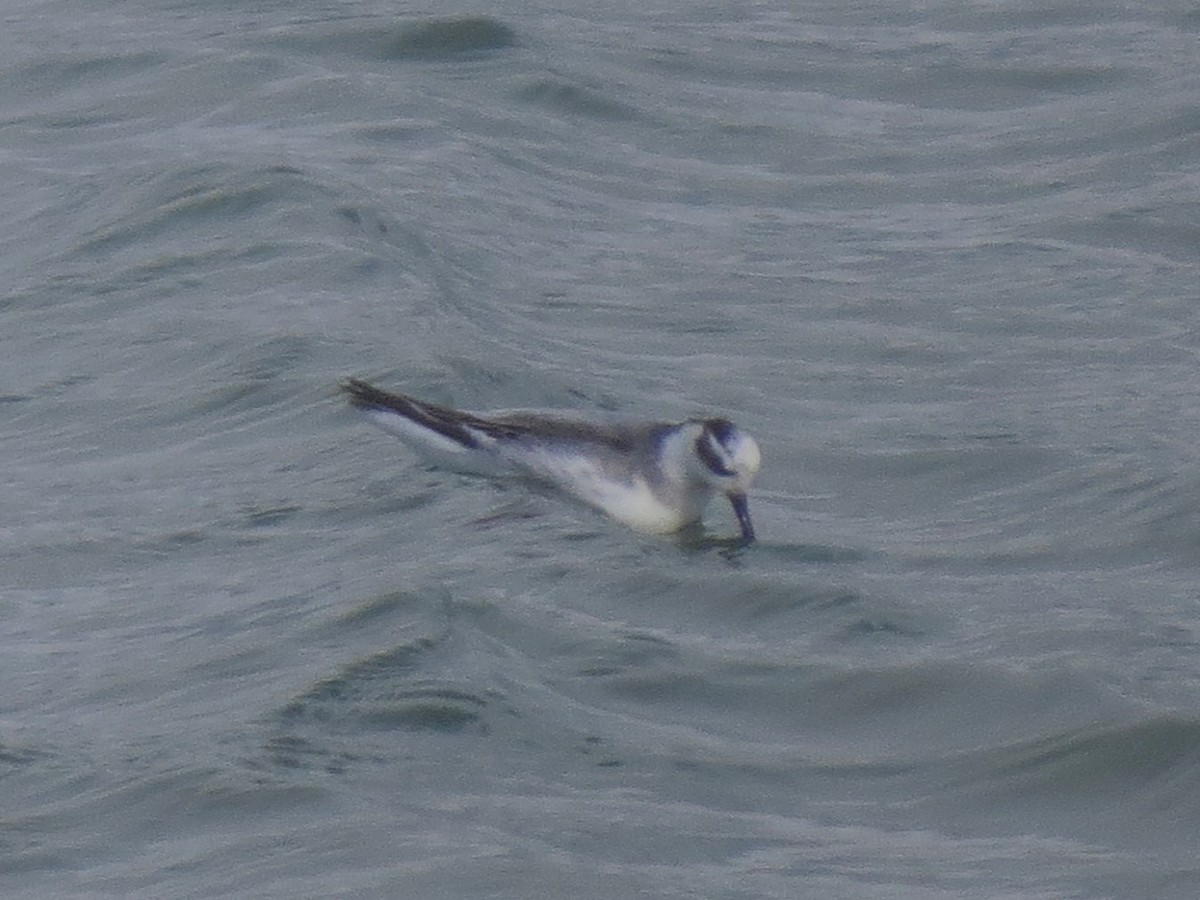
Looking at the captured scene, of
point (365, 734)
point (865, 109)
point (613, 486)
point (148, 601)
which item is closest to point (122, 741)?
point (365, 734)

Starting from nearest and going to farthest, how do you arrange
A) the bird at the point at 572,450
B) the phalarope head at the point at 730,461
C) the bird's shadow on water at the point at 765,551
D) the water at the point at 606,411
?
1. the water at the point at 606,411
2. the bird's shadow on water at the point at 765,551
3. the phalarope head at the point at 730,461
4. the bird at the point at 572,450

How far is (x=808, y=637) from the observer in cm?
1012

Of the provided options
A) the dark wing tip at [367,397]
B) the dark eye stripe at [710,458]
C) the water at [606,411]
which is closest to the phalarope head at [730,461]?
the dark eye stripe at [710,458]

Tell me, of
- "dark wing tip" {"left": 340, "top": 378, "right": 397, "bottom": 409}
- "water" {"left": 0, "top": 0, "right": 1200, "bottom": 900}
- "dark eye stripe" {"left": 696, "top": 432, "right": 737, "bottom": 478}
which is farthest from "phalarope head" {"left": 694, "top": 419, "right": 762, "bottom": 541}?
"dark wing tip" {"left": 340, "top": 378, "right": 397, "bottom": 409}

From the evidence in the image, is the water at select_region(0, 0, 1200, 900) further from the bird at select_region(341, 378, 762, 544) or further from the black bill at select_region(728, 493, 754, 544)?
the bird at select_region(341, 378, 762, 544)

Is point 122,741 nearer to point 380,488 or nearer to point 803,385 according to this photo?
point 380,488

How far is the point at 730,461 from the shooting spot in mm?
11109

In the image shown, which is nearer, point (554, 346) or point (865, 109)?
point (554, 346)

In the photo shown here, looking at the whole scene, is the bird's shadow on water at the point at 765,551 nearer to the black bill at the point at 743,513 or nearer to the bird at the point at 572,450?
the black bill at the point at 743,513

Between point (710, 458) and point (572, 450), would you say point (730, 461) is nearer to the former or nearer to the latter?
point (710, 458)

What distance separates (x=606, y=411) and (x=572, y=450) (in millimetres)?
1172

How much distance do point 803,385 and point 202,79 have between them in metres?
6.81

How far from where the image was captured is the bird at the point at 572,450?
11.7 metres

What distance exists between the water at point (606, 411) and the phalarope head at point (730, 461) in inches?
7.9
